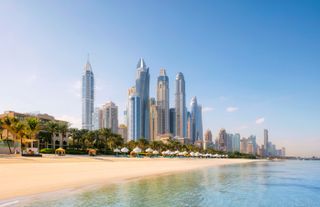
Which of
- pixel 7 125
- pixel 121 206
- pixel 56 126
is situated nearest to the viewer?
pixel 121 206

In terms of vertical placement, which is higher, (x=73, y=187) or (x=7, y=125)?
(x=7, y=125)

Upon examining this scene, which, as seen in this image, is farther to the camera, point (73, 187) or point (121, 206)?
point (73, 187)

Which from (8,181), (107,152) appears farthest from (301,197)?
(107,152)

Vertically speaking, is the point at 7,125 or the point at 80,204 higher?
the point at 7,125

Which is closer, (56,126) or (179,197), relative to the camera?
(179,197)

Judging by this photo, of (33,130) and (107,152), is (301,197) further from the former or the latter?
(107,152)

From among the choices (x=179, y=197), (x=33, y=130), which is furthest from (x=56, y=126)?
(x=179, y=197)

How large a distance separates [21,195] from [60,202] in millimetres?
2777

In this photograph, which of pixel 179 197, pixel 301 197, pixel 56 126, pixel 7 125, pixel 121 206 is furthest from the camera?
pixel 56 126

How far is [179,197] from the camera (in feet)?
70.8

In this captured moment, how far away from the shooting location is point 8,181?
75.3ft

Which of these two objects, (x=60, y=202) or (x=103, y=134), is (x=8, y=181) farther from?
(x=103, y=134)

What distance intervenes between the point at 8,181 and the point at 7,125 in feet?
147

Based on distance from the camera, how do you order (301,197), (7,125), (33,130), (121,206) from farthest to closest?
(33,130)
(7,125)
(301,197)
(121,206)
